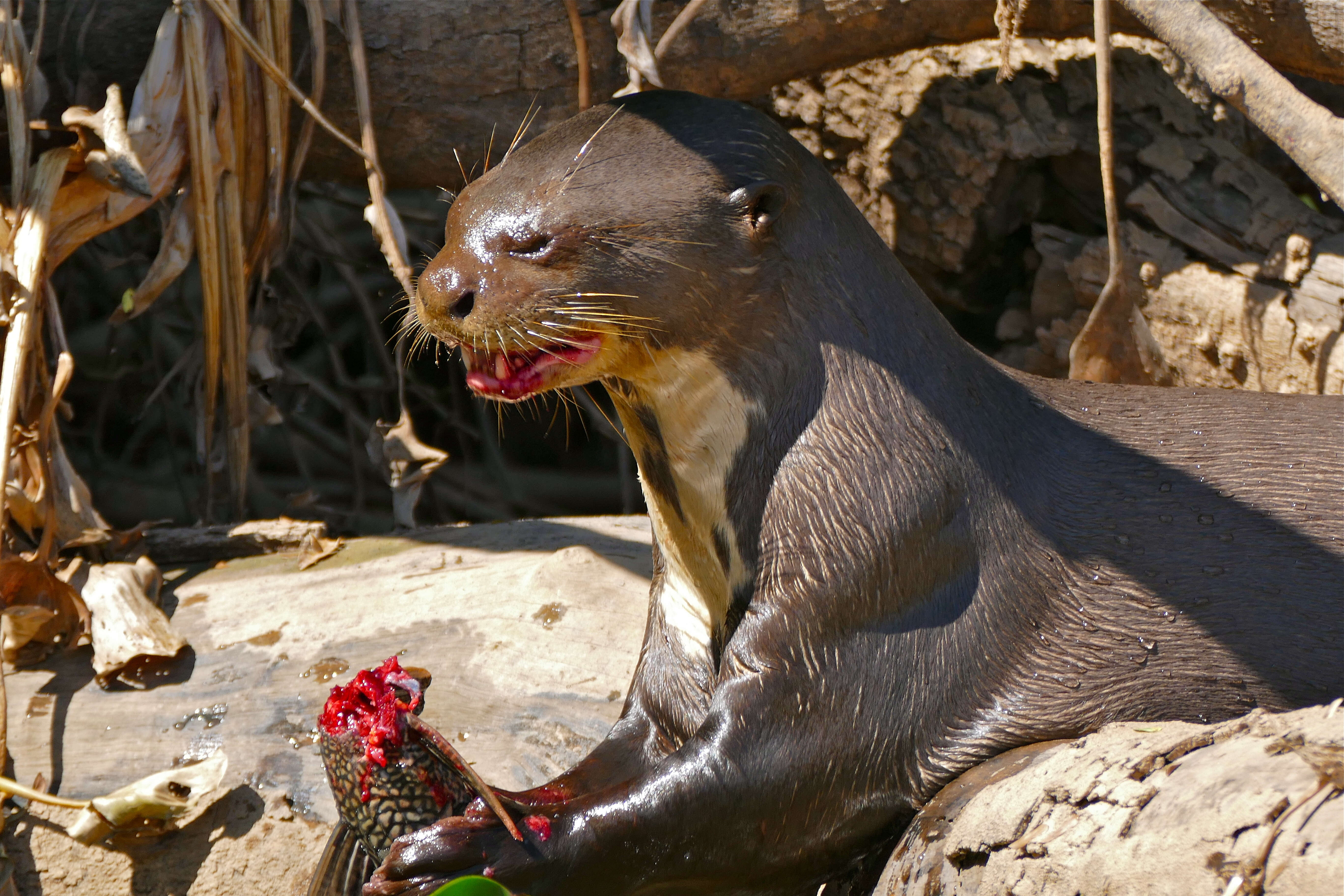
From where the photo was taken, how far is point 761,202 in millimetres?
1965

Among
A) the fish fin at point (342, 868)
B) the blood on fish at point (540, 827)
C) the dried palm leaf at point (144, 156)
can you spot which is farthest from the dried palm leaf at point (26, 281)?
the blood on fish at point (540, 827)

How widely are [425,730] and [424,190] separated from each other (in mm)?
2680

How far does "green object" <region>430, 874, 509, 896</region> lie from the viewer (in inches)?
63.9

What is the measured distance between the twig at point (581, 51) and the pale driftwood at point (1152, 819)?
1711 millimetres

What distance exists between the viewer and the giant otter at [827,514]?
6.22 feet

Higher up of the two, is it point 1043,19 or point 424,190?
point 1043,19

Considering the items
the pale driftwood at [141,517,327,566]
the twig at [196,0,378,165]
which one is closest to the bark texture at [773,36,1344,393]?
the twig at [196,0,378,165]

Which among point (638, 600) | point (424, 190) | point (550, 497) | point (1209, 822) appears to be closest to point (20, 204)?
point (424, 190)

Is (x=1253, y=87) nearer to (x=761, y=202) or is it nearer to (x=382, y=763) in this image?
(x=761, y=202)

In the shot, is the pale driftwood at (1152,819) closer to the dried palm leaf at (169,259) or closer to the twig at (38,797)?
the twig at (38,797)

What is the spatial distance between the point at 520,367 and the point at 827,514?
54 centimetres

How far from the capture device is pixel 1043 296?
3537 millimetres

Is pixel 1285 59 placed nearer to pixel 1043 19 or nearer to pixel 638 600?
pixel 1043 19

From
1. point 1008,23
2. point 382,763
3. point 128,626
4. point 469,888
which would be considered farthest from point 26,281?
point 1008,23
